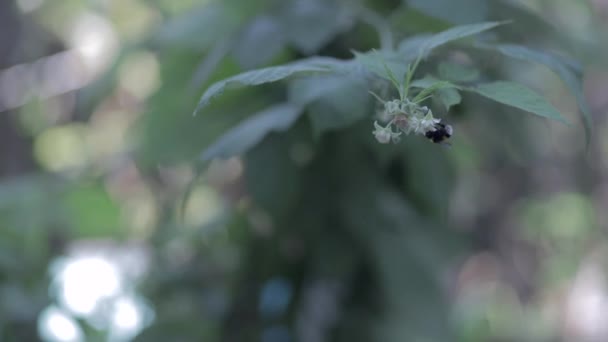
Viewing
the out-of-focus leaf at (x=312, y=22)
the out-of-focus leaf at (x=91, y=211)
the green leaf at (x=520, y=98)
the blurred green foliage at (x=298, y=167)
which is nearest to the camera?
the green leaf at (x=520, y=98)

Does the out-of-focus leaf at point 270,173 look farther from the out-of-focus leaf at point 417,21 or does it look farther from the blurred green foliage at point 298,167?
the out-of-focus leaf at point 417,21

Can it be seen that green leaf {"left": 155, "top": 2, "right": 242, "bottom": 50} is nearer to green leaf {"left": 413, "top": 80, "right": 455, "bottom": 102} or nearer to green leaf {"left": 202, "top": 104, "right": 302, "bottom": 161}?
green leaf {"left": 202, "top": 104, "right": 302, "bottom": 161}

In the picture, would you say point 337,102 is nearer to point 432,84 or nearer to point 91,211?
point 432,84

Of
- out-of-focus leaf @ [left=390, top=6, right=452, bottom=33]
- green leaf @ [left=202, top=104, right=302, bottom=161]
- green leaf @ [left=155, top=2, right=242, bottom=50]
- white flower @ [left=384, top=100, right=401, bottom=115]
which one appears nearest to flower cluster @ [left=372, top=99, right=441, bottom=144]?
white flower @ [left=384, top=100, right=401, bottom=115]

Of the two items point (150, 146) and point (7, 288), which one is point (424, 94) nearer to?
point (150, 146)

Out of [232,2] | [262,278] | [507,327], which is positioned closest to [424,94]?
[232,2]

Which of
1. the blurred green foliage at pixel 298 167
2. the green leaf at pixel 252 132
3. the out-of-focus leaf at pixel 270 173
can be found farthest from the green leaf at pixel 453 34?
the out-of-focus leaf at pixel 270 173
